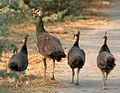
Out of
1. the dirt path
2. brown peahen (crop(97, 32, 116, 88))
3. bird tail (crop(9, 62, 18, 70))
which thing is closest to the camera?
bird tail (crop(9, 62, 18, 70))

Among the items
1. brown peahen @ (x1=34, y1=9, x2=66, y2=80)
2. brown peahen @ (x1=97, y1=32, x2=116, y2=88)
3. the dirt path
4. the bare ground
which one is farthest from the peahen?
brown peahen @ (x1=97, y1=32, x2=116, y2=88)

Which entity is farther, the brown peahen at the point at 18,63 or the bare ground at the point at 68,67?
the bare ground at the point at 68,67

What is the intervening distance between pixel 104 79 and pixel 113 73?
1808 mm

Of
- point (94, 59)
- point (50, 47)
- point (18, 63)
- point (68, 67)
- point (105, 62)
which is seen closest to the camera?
point (18, 63)

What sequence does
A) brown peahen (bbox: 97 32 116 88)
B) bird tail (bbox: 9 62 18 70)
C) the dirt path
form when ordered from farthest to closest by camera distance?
the dirt path < brown peahen (bbox: 97 32 116 88) < bird tail (bbox: 9 62 18 70)

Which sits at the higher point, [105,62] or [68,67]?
[105,62]

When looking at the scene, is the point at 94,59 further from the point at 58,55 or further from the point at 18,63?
the point at 18,63

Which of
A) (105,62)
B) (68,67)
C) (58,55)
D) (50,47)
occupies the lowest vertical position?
(68,67)

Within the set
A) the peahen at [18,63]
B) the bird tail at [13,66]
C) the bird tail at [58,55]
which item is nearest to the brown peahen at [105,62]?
the bird tail at [58,55]

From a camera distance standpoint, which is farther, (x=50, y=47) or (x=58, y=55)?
(x=50, y=47)

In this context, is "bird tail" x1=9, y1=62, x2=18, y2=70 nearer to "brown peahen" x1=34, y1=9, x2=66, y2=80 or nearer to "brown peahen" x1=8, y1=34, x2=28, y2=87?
"brown peahen" x1=8, y1=34, x2=28, y2=87

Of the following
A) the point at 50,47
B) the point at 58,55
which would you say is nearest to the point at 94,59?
the point at 50,47

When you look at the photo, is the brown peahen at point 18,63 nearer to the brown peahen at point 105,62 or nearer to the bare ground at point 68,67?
the bare ground at point 68,67

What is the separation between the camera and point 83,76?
12.6m
